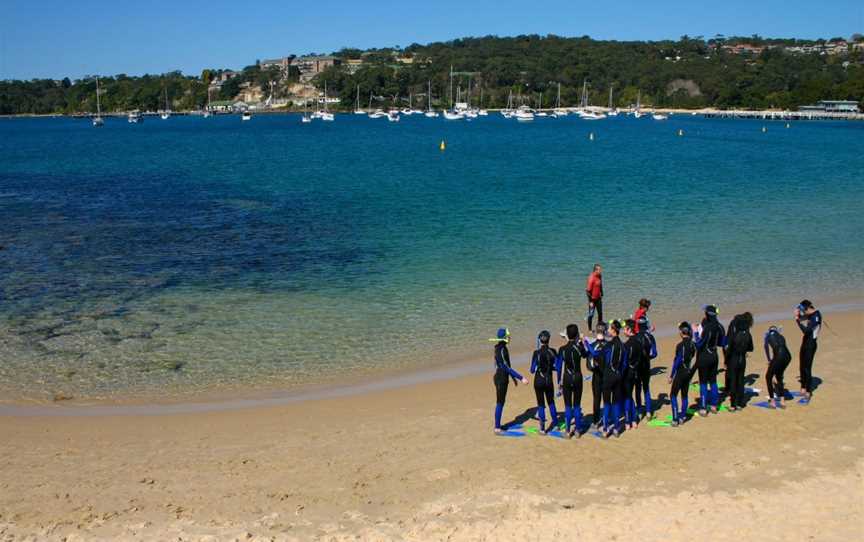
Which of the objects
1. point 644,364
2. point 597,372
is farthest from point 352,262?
point 597,372

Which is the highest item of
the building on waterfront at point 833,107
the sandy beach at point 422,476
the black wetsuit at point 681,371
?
the building on waterfront at point 833,107

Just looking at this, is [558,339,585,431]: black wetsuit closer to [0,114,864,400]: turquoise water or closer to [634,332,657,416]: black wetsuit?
[634,332,657,416]: black wetsuit

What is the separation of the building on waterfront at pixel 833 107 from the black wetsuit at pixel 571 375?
19248 centimetres

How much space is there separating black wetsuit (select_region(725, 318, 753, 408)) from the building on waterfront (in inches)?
7487

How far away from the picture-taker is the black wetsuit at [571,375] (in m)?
11.5

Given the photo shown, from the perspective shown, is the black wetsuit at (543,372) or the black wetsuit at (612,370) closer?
the black wetsuit at (543,372)

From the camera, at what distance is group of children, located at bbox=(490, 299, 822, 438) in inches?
460

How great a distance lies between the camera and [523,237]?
31656 millimetres

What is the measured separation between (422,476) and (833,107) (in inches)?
7865

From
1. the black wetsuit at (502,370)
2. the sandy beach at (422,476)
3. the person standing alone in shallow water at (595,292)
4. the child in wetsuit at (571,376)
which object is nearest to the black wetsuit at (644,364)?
the sandy beach at (422,476)

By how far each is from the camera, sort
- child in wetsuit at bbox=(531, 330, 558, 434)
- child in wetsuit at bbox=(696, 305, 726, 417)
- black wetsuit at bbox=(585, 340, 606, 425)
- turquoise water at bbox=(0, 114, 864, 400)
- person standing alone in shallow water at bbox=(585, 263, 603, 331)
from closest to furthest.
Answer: child in wetsuit at bbox=(531, 330, 558, 434), black wetsuit at bbox=(585, 340, 606, 425), child in wetsuit at bbox=(696, 305, 726, 417), turquoise water at bbox=(0, 114, 864, 400), person standing alone in shallow water at bbox=(585, 263, 603, 331)

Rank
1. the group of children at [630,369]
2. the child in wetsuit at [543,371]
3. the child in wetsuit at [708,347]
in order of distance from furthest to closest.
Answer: the child in wetsuit at [708,347], the group of children at [630,369], the child in wetsuit at [543,371]

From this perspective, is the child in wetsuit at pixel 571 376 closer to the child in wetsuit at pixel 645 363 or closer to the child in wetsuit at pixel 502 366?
the child in wetsuit at pixel 502 366

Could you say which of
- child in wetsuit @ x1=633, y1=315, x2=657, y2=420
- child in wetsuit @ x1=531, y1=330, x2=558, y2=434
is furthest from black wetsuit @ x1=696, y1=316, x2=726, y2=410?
child in wetsuit @ x1=531, y1=330, x2=558, y2=434
